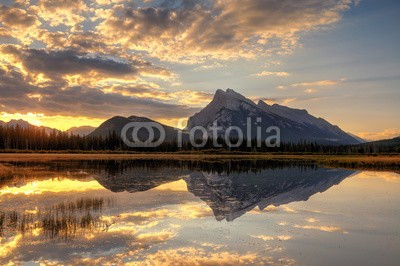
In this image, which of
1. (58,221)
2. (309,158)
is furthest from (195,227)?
(309,158)

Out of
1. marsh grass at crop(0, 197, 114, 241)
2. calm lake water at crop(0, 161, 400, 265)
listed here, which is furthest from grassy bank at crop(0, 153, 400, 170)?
marsh grass at crop(0, 197, 114, 241)

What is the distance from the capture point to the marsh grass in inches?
755

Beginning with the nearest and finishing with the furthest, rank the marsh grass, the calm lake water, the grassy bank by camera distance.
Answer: the calm lake water
the marsh grass
the grassy bank

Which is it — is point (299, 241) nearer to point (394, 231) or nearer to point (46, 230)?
point (394, 231)

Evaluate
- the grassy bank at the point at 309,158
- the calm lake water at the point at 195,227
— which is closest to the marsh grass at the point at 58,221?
the calm lake water at the point at 195,227

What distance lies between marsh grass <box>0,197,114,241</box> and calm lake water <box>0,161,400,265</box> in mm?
56

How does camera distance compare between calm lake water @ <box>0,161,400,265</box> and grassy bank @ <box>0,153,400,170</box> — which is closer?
calm lake water @ <box>0,161,400,265</box>

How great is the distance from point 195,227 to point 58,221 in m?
8.66

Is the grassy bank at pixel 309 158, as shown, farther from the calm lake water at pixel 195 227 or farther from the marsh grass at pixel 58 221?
the marsh grass at pixel 58 221

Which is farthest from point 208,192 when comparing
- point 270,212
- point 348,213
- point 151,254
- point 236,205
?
point 151,254

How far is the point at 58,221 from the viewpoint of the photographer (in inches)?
851

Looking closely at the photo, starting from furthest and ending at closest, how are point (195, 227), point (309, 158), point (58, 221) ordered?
1. point (309, 158)
2. point (195, 227)
3. point (58, 221)

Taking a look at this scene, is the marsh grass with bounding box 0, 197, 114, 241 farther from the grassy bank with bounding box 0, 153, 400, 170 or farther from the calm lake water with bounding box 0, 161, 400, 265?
the grassy bank with bounding box 0, 153, 400, 170

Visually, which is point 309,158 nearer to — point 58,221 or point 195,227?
point 195,227
